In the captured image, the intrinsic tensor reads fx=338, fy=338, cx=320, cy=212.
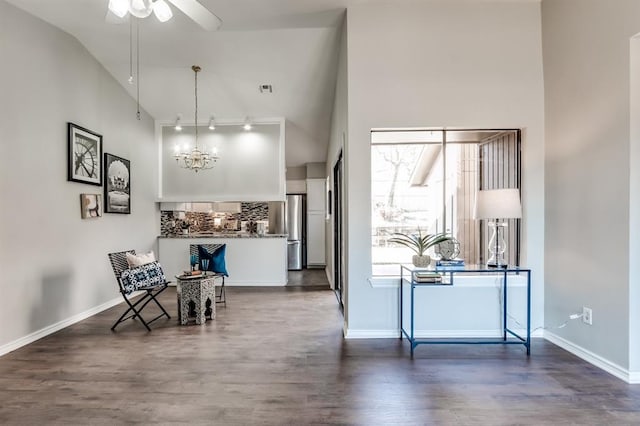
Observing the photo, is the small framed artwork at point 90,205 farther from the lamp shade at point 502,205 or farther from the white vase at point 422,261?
the lamp shade at point 502,205

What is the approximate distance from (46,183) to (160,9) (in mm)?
2660

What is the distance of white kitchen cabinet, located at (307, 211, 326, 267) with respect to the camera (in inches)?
329

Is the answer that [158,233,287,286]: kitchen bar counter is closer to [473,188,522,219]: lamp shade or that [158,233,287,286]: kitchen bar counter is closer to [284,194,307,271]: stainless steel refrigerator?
[284,194,307,271]: stainless steel refrigerator

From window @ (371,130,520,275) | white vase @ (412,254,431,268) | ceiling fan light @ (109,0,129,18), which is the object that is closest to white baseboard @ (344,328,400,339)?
window @ (371,130,520,275)

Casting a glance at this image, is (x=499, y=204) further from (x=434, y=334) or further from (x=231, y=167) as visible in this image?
(x=231, y=167)

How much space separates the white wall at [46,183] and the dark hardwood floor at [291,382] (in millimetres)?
556

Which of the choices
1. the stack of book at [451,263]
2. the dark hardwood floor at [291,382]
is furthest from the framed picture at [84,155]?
the stack of book at [451,263]

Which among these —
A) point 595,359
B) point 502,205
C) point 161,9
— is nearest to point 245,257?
point 502,205

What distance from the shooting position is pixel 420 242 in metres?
3.31

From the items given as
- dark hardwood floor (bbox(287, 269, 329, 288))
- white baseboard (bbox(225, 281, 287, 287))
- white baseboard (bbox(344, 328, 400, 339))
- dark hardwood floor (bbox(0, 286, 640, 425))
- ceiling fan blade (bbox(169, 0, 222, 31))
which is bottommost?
dark hardwood floor (bbox(287, 269, 329, 288))

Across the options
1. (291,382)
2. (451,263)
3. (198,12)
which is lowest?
(291,382)

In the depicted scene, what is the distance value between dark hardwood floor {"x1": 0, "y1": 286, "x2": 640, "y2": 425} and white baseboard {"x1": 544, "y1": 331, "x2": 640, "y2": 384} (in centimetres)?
7

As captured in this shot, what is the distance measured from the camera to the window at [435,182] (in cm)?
356

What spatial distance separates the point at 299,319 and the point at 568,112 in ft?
11.5
